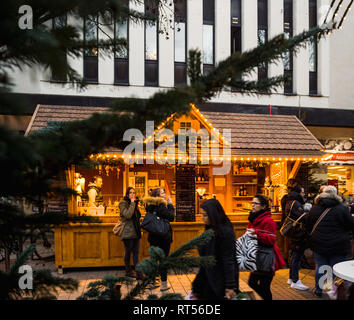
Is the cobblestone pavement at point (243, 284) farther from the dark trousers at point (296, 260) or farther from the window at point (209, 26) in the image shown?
the window at point (209, 26)

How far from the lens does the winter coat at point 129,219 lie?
266 inches

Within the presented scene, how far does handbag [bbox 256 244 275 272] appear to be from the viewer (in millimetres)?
4207

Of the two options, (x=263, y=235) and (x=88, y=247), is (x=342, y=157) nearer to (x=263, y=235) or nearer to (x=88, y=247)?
(x=263, y=235)

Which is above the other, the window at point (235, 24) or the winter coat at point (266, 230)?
the window at point (235, 24)

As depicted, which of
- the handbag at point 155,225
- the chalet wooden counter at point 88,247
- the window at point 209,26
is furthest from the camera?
the window at point 209,26

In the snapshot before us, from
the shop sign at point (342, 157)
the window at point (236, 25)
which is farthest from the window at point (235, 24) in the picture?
the shop sign at point (342, 157)

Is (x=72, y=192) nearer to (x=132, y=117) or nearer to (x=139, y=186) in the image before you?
(x=132, y=117)

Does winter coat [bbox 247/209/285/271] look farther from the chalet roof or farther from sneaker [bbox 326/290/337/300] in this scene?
the chalet roof

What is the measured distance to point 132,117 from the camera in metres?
1.08

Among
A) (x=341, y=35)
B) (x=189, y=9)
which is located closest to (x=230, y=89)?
(x=189, y=9)

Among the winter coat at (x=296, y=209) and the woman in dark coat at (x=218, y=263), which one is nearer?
the woman in dark coat at (x=218, y=263)

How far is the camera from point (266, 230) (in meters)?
4.26

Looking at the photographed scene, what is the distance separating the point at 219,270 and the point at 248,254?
3.89ft
